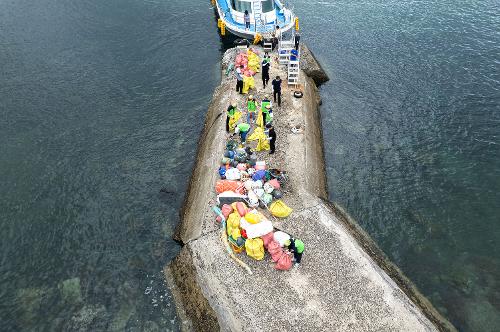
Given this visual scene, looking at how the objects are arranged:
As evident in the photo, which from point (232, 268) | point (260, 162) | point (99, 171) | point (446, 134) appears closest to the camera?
point (232, 268)

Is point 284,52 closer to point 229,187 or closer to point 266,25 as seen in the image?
point 266,25

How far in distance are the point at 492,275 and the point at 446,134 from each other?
427 inches

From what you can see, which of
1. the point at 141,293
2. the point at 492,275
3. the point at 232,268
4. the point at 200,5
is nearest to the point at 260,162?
the point at 232,268

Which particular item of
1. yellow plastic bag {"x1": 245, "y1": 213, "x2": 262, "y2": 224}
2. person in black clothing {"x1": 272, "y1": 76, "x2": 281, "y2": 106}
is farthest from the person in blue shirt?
yellow plastic bag {"x1": 245, "y1": 213, "x2": 262, "y2": 224}

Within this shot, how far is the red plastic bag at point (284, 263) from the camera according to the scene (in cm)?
1657

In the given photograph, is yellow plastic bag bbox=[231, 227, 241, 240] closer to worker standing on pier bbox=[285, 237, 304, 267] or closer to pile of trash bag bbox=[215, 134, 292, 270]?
pile of trash bag bbox=[215, 134, 292, 270]

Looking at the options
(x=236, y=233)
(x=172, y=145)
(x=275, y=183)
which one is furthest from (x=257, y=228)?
(x=172, y=145)

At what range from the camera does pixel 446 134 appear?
26875 millimetres

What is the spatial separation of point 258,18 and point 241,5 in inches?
84.2

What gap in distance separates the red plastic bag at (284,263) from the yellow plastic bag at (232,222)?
2.40 meters

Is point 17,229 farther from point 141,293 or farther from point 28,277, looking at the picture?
point 141,293

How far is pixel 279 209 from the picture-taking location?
18.9 metres

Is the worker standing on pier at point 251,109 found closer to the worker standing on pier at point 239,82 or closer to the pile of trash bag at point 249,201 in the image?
the pile of trash bag at point 249,201

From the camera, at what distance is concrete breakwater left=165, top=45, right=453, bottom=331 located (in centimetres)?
1530
